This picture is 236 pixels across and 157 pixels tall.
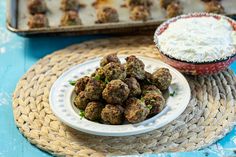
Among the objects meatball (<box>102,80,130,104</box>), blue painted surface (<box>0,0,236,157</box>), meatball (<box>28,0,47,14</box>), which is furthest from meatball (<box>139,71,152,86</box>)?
meatball (<box>28,0,47,14</box>)

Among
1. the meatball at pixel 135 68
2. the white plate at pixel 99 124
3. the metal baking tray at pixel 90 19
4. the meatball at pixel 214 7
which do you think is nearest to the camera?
the white plate at pixel 99 124

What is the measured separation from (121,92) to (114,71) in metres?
0.07

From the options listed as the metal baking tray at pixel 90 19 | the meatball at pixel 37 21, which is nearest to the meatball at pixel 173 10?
the metal baking tray at pixel 90 19

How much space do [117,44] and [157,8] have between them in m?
0.26

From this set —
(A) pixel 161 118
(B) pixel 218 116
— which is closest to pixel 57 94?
(A) pixel 161 118

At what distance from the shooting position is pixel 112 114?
1.39m

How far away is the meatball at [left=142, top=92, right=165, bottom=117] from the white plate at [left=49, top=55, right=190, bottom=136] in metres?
0.01

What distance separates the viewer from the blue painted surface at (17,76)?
1399 millimetres

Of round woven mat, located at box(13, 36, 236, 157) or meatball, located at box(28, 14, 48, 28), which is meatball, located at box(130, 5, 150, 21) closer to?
round woven mat, located at box(13, 36, 236, 157)

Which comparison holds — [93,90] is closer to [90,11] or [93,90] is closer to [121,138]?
[121,138]

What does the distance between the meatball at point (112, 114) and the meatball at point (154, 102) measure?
72 millimetres

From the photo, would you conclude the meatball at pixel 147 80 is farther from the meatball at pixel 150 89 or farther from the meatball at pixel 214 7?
the meatball at pixel 214 7

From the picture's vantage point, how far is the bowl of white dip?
157 cm

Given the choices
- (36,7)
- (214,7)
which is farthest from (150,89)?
(36,7)
